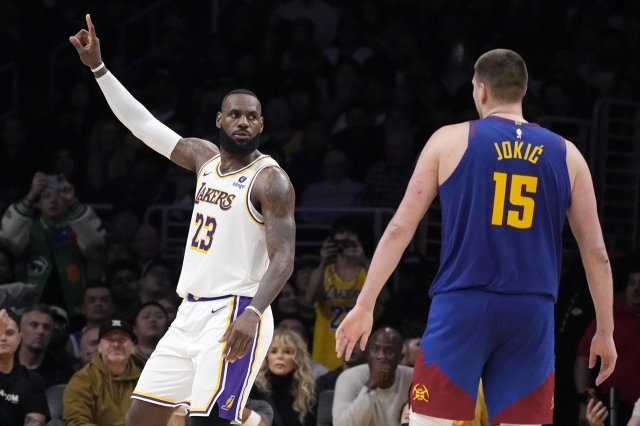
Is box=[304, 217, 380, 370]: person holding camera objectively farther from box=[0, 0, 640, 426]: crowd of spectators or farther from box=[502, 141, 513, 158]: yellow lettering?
box=[502, 141, 513, 158]: yellow lettering

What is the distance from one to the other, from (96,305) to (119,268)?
501mm

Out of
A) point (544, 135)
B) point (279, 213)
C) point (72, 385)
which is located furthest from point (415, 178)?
point (72, 385)

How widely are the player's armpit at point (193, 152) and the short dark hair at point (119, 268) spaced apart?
3.64 meters

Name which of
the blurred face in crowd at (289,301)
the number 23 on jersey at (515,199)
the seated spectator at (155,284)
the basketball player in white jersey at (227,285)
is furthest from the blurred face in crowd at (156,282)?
the number 23 on jersey at (515,199)

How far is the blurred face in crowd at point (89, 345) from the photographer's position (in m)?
8.67

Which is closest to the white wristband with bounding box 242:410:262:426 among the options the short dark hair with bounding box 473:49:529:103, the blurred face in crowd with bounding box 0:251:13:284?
the blurred face in crowd with bounding box 0:251:13:284

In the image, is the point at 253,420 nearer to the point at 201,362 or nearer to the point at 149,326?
the point at 149,326

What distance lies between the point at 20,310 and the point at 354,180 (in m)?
3.64

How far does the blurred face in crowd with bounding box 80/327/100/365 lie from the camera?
8672 millimetres

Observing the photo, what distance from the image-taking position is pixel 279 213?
17.9 feet

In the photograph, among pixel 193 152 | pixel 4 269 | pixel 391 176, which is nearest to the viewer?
pixel 193 152

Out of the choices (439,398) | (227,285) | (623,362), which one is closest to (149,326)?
(227,285)

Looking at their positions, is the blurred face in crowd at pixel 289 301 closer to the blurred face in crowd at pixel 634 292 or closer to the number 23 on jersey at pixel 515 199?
the blurred face in crowd at pixel 634 292

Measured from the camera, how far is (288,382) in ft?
27.2
